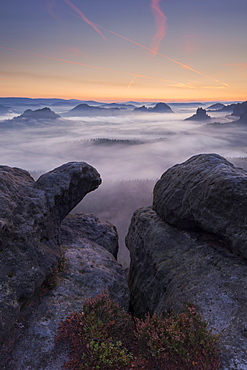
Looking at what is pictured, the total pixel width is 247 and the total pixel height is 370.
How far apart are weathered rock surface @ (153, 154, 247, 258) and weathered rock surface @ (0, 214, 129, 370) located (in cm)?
618

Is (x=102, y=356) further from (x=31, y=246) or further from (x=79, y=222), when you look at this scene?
(x=79, y=222)

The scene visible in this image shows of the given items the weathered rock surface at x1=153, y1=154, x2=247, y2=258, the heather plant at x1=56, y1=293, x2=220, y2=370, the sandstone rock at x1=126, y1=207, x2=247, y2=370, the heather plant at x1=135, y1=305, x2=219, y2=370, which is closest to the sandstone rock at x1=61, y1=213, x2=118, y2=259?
the sandstone rock at x1=126, y1=207, x2=247, y2=370

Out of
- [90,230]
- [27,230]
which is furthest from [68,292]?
[90,230]

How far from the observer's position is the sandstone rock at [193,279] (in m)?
9.59

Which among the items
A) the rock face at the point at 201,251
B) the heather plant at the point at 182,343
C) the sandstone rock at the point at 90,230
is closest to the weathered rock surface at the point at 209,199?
the rock face at the point at 201,251

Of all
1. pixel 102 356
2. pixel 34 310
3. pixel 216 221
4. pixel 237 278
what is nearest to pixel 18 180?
pixel 34 310

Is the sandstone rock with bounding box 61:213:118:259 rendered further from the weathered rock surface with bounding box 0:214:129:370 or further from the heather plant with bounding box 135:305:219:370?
the heather plant with bounding box 135:305:219:370

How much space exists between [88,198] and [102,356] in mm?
150060

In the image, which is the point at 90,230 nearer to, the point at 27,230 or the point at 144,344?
the point at 27,230

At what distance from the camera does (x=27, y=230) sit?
13.1 metres

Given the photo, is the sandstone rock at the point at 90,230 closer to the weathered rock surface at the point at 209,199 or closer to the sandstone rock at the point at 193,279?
the sandstone rock at the point at 193,279

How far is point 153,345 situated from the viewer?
28.7 feet

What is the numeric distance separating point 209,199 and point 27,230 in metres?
10.7

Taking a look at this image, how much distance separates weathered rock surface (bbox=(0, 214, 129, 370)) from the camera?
9.34 m
